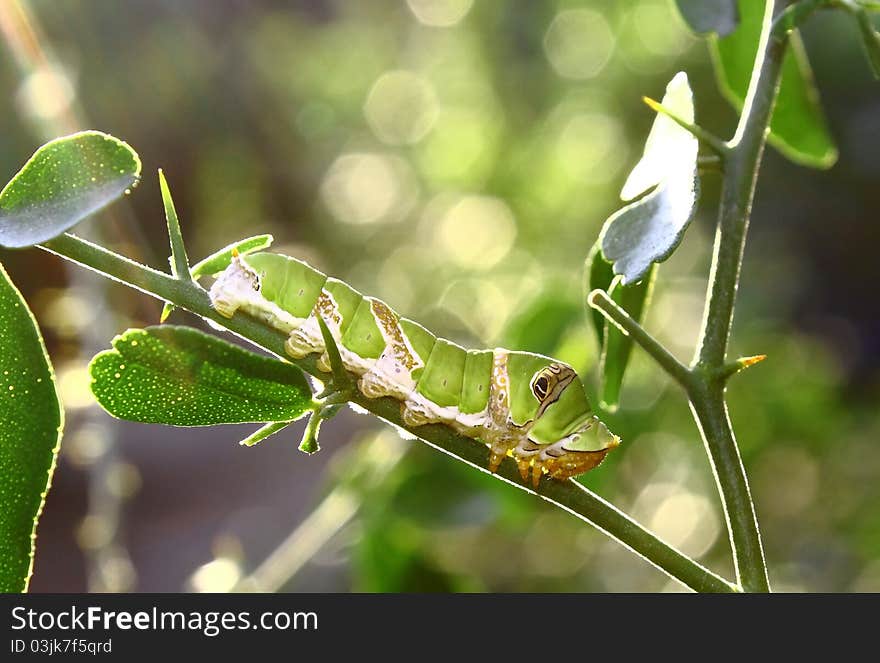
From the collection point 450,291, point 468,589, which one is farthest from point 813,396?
point 468,589

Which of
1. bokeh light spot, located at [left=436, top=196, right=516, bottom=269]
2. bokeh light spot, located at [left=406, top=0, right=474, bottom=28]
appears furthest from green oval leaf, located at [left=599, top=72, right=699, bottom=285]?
bokeh light spot, located at [left=406, top=0, right=474, bottom=28]

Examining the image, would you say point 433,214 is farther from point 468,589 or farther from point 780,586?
point 468,589

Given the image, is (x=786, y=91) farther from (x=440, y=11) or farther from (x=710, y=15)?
(x=440, y=11)

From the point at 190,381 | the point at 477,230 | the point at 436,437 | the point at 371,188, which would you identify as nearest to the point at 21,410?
the point at 190,381

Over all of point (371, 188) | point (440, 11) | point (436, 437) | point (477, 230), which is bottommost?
point (436, 437)

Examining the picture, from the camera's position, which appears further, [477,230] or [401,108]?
[401,108]

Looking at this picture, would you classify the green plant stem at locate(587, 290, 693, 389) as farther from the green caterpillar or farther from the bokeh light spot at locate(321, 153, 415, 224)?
the bokeh light spot at locate(321, 153, 415, 224)
